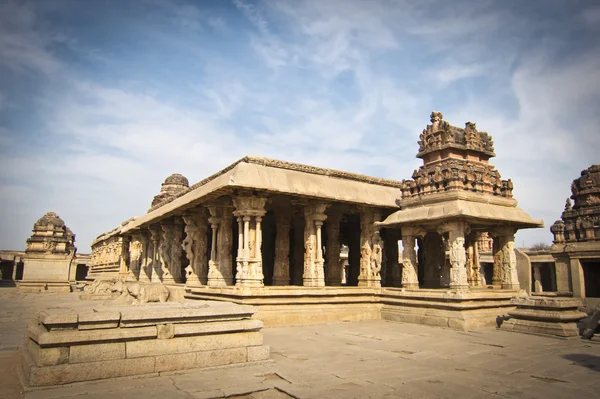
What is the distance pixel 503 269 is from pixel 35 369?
38.5ft

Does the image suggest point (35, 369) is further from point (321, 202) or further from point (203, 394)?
→ point (321, 202)

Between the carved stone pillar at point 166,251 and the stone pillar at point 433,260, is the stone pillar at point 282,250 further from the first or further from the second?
the carved stone pillar at point 166,251

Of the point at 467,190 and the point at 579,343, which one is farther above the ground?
the point at 467,190

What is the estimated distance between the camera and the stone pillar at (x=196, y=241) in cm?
1491

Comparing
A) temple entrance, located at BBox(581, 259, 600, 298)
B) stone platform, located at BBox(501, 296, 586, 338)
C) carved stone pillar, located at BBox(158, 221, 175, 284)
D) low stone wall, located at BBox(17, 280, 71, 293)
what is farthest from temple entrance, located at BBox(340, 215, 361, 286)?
low stone wall, located at BBox(17, 280, 71, 293)

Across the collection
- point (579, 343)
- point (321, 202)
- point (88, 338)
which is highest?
point (321, 202)

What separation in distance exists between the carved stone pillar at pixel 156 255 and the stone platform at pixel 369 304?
6.40m

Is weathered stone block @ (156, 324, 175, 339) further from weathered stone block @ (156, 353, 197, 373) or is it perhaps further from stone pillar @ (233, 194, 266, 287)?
stone pillar @ (233, 194, 266, 287)

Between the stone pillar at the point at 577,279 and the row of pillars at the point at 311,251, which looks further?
the stone pillar at the point at 577,279

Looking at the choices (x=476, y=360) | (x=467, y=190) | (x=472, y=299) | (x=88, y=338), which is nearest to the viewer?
(x=88, y=338)

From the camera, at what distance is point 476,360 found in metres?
6.66

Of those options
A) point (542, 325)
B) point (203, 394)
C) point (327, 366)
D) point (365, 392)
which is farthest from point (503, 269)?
point (203, 394)

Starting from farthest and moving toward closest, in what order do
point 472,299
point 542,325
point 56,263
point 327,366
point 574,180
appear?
point 56,263 → point 574,180 → point 472,299 → point 542,325 → point 327,366

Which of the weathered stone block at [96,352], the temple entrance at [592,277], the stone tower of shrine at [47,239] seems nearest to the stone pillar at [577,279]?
the temple entrance at [592,277]
